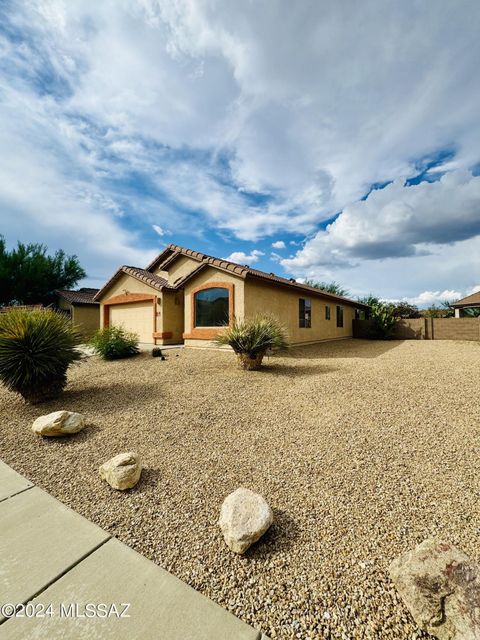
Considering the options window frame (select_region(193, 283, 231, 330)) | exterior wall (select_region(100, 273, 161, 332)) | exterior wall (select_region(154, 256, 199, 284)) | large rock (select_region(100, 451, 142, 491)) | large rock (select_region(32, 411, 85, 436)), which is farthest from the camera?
exterior wall (select_region(154, 256, 199, 284))

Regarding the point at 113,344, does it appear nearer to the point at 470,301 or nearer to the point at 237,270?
the point at 237,270

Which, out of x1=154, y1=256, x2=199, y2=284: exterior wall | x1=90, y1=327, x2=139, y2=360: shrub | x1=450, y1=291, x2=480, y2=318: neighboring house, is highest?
x1=154, y1=256, x2=199, y2=284: exterior wall

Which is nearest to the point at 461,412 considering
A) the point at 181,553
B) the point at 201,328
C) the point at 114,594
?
the point at 181,553

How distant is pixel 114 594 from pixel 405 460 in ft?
10.8

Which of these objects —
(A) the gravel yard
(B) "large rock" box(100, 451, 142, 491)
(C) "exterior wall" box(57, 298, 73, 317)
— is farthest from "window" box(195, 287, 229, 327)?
(C) "exterior wall" box(57, 298, 73, 317)

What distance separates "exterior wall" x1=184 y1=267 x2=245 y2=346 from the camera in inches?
433

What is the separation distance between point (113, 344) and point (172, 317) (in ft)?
14.1

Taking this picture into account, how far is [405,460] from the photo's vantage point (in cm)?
345

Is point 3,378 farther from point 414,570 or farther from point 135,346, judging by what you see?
point 414,570

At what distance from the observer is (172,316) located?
14.3m

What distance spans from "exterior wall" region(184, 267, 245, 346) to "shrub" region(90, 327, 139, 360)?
2.60 metres

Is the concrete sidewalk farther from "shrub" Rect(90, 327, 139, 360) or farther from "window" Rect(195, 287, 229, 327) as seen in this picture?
"window" Rect(195, 287, 229, 327)

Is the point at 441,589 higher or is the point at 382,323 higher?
the point at 382,323

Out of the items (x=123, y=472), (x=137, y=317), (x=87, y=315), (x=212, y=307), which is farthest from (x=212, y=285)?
(x=87, y=315)
